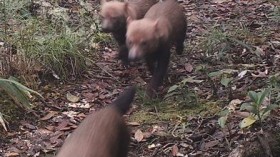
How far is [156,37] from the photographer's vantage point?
5961 mm

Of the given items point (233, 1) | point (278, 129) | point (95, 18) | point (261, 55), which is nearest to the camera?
point (278, 129)

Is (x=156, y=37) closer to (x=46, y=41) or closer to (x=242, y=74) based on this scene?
(x=242, y=74)

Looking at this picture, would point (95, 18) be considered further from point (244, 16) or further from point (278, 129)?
point (278, 129)

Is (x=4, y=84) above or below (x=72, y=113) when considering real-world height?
above

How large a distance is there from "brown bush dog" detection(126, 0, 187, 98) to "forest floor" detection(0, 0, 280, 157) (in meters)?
0.20

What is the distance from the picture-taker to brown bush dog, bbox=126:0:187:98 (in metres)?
5.85

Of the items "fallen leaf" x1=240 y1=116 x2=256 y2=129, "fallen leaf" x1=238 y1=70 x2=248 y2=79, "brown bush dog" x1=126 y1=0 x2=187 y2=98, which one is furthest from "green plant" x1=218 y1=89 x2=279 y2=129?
"brown bush dog" x1=126 y1=0 x2=187 y2=98

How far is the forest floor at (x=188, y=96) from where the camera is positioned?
4531mm

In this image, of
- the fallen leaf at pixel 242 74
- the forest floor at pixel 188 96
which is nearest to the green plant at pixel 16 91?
the forest floor at pixel 188 96

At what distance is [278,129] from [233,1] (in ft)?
15.6

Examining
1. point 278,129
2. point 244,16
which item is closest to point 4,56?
point 278,129

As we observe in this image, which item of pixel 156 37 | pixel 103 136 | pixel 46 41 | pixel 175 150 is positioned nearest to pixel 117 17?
pixel 156 37

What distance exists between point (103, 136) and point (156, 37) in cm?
268

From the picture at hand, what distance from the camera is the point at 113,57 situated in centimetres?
682
